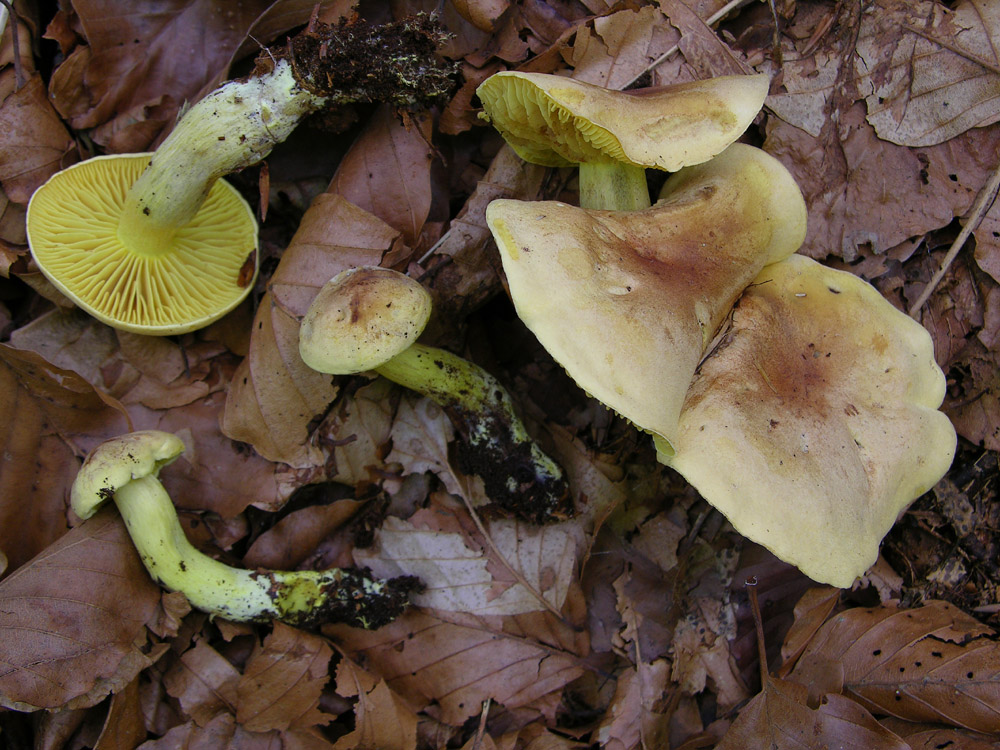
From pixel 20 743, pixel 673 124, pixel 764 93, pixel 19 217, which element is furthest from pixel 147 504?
pixel 764 93

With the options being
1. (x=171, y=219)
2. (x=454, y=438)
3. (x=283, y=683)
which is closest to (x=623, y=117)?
(x=454, y=438)

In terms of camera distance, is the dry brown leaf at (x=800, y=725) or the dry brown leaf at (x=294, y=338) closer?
the dry brown leaf at (x=800, y=725)

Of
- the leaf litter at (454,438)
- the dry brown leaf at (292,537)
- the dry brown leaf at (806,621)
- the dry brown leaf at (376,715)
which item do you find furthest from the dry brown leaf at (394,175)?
the dry brown leaf at (806,621)

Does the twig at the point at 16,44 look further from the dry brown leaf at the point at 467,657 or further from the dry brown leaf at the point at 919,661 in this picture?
the dry brown leaf at the point at 919,661

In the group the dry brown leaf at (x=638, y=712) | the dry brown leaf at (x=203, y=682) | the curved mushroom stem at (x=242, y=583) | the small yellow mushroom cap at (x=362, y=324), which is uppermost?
the small yellow mushroom cap at (x=362, y=324)

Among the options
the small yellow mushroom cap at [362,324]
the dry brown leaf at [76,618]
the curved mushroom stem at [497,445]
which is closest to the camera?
the small yellow mushroom cap at [362,324]

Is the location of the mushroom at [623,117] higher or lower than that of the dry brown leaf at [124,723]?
higher

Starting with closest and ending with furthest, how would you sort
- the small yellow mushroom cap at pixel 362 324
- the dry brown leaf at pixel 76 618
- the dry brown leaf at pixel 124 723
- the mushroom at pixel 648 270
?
the mushroom at pixel 648 270 < the small yellow mushroom cap at pixel 362 324 < the dry brown leaf at pixel 76 618 < the dry brown leaf at pixel 124 723

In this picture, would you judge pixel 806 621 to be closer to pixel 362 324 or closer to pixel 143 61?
pixel 362 324

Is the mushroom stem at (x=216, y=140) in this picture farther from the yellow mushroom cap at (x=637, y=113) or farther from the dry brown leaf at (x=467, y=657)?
the dry brown leaf at (x=467, y=657)
